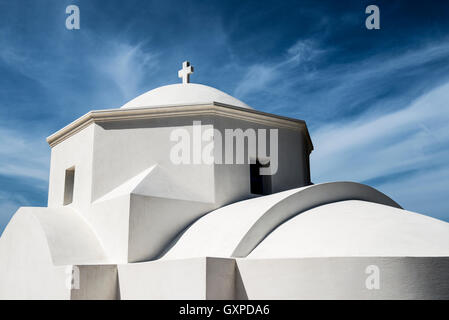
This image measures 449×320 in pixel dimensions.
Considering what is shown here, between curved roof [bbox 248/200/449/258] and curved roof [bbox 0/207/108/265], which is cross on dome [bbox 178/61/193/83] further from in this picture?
curved roof [bbox 248/200/449/258]

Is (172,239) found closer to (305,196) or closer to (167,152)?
(167,152)

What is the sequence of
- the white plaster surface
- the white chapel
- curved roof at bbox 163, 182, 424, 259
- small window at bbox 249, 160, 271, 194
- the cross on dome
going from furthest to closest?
the cross on dome < small window at bbox 249, 160, 271, 194 < the white plaster surface < curved roof at bbox 163, 182, 424, 259 < the white chapel

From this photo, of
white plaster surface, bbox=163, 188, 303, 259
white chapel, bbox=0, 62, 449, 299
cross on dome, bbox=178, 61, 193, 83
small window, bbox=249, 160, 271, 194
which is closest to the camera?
white chapel, bbox=0, 62, 449, 299

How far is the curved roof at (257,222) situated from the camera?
24.7 feet

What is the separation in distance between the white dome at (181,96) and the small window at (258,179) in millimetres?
1825

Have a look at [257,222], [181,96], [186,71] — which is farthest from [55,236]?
[186,71]

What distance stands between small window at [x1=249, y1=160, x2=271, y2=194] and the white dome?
5.99 feet

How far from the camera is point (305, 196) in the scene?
862cm

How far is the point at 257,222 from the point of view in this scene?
7805mm

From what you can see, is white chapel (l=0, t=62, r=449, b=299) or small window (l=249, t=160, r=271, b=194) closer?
white chapel (l=0, t=62, r=449, b=299)

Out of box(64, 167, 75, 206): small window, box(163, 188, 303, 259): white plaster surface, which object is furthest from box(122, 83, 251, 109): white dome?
box(163, 188, 303, 259): white plaster surface

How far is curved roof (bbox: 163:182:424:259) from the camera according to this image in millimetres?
7524

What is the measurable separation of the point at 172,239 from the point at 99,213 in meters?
1.75
